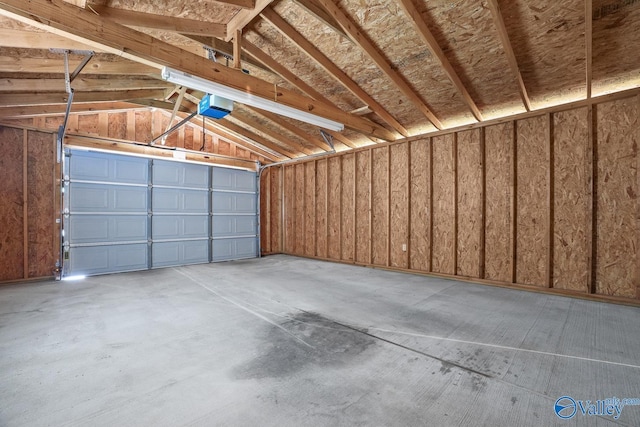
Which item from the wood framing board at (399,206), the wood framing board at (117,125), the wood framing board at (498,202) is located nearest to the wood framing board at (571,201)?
the wood framing board at (498,202)

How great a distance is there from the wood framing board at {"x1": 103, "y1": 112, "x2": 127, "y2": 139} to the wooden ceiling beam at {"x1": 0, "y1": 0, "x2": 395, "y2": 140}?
451cm

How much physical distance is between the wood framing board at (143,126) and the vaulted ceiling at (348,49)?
1.40 meters

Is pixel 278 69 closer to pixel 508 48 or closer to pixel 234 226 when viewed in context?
pixel 508 48

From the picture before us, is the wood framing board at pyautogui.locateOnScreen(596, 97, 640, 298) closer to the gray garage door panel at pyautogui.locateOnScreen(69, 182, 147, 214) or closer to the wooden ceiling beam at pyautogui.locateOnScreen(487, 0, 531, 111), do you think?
the wooden ceiling beam at pyautogui.locateOnScreen(487, 0, 531, 111)

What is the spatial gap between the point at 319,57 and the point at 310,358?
3998 mm

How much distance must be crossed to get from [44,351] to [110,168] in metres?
4.92

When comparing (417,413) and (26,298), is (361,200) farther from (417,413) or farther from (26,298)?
(26,298)

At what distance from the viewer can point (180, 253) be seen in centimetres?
733

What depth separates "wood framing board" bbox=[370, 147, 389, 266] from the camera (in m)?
6.68

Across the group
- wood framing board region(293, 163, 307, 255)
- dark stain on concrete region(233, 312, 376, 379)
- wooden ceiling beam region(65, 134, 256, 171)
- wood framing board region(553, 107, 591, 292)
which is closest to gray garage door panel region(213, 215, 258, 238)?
wood framing board region(293, 163, 307, 255)

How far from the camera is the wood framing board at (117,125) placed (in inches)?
253

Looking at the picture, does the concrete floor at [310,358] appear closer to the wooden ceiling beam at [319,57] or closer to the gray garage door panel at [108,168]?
the gray garage door panel at [108,168]

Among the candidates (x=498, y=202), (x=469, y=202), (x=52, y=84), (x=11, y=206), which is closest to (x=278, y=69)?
(x=52, y=84)

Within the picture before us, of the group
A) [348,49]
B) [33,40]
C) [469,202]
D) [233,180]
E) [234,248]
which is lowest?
[234,248]
